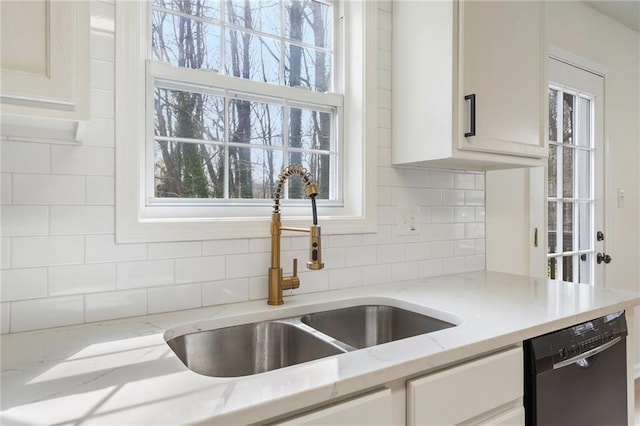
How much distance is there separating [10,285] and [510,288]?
1.72 meters

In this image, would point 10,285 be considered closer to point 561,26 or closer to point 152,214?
point 152,214

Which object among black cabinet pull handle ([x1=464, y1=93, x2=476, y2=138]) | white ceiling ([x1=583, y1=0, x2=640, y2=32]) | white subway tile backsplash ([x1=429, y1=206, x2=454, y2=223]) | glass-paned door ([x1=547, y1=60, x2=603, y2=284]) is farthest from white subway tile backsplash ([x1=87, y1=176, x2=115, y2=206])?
white ceiling ([x1=583, y1=0, x2=640, y2=32])

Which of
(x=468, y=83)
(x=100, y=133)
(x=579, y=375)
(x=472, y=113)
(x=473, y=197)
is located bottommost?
(x=579, y=375)

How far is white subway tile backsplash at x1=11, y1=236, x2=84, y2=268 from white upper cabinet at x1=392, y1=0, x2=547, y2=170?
1.27 m

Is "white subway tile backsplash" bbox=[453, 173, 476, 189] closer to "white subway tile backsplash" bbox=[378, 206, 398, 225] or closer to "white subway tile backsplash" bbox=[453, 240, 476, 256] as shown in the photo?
"white subway tile backsplash" bbox=[453, 240, 476, 256]

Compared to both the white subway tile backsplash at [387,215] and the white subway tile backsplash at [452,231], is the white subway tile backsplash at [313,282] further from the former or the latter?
the white subway tile backsplash at [452,231]

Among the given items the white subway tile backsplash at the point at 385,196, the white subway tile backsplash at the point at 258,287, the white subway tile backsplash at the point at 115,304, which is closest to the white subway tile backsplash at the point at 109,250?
the white subway tile backsplash at the point at 115,304

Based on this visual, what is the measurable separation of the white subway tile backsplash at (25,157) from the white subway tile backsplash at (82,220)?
0.12m

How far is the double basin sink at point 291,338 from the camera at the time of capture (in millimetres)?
1166

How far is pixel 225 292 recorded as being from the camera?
1398 mm

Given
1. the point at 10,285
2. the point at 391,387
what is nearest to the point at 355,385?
the point at 391,387

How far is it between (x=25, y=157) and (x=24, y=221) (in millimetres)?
174

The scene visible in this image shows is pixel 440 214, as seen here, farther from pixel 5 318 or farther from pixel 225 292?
pixel 5 318

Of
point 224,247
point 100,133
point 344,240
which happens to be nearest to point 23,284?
point 100,133
